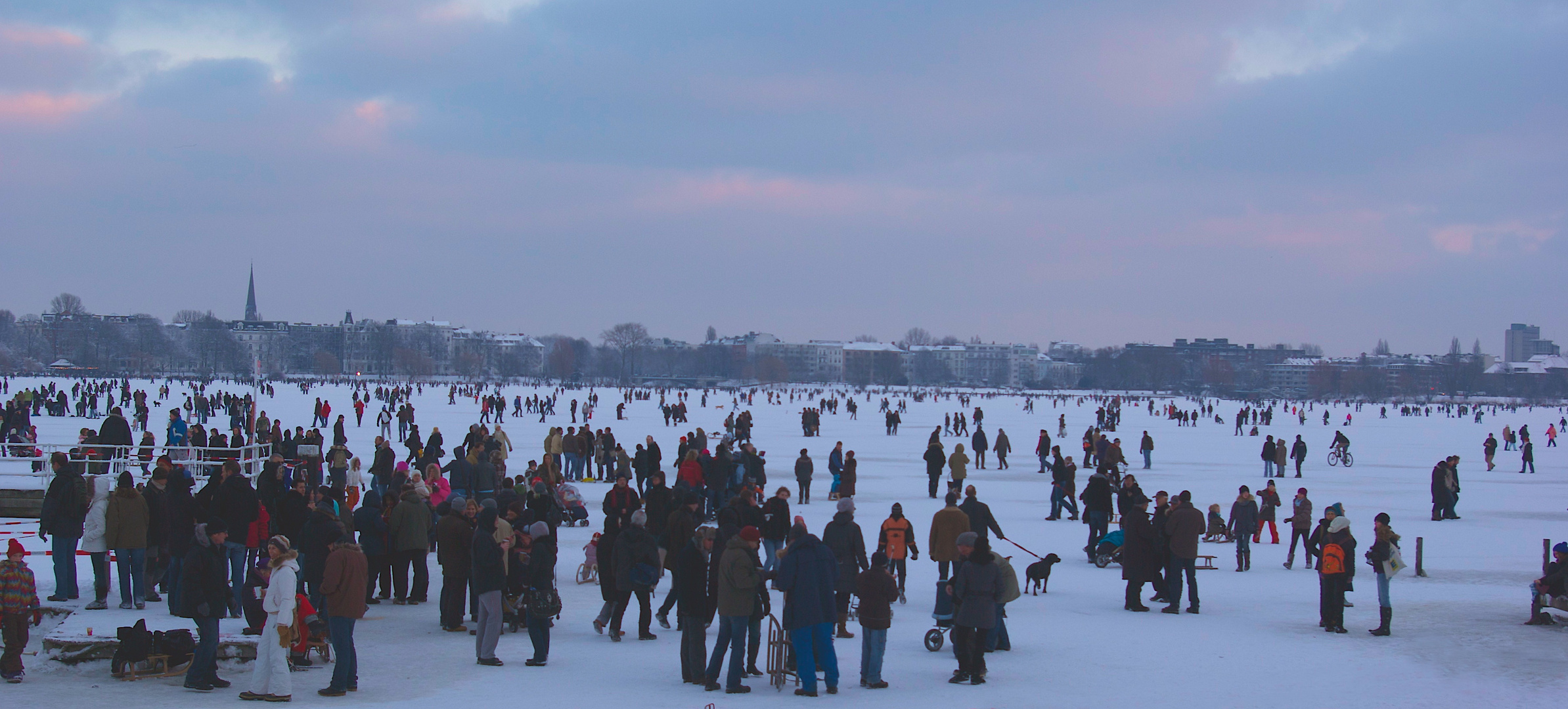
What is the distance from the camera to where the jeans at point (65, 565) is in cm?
1042

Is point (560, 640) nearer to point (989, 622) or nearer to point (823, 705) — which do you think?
point (823, 705)

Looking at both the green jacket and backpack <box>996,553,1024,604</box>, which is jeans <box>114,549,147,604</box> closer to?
the green jacket

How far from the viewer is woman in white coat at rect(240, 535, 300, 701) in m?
7.28

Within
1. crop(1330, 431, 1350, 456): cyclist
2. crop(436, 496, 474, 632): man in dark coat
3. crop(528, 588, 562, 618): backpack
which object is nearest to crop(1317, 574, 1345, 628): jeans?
crop(528, 588, 562, 618): backpack

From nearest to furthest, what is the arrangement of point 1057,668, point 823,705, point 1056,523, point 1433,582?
point 823,705, point 1057,668, point 1433,582, point 1056,523

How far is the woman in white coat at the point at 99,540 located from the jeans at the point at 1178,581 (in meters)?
10.1

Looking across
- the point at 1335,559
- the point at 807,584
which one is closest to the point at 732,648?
the point at 807,584

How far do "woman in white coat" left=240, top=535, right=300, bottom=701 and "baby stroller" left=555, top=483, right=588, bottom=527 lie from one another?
28.6 ft

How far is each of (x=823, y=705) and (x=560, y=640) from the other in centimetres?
296

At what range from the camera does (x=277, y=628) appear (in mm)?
7445

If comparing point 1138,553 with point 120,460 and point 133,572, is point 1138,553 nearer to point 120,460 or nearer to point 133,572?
point 133,572

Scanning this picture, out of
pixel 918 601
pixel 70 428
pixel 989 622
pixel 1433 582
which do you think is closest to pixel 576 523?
pixel 918 601

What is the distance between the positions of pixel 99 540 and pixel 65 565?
0.85 meters

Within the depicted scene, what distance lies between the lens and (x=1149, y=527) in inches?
446
